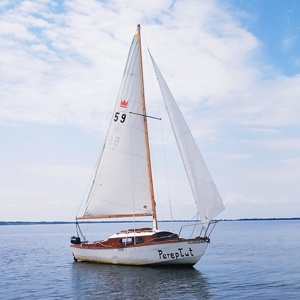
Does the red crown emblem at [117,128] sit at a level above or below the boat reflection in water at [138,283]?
above

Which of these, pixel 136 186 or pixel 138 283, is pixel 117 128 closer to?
pixel 136 186

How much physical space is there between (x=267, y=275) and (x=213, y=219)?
6386mm

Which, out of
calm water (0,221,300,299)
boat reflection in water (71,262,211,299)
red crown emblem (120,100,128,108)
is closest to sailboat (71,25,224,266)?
red crown emblem (120,100,128,108)

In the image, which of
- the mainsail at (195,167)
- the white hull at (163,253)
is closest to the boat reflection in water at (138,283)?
the white hull at (163,253)

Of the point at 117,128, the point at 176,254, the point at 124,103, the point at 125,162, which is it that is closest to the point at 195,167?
the point at 125,162

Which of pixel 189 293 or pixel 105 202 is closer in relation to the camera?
pixel 189 293

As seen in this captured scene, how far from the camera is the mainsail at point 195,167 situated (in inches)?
976

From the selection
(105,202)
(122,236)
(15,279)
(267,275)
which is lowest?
(267,275)

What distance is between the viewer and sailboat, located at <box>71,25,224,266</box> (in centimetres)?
2489

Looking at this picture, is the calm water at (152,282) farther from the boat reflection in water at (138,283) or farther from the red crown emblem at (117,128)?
the red crown emblem at (117,128)

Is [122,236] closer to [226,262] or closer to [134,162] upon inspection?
[134,162]

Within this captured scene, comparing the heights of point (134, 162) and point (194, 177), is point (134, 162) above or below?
above

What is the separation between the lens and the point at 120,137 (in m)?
29.0

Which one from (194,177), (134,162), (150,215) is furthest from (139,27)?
(150,215)
